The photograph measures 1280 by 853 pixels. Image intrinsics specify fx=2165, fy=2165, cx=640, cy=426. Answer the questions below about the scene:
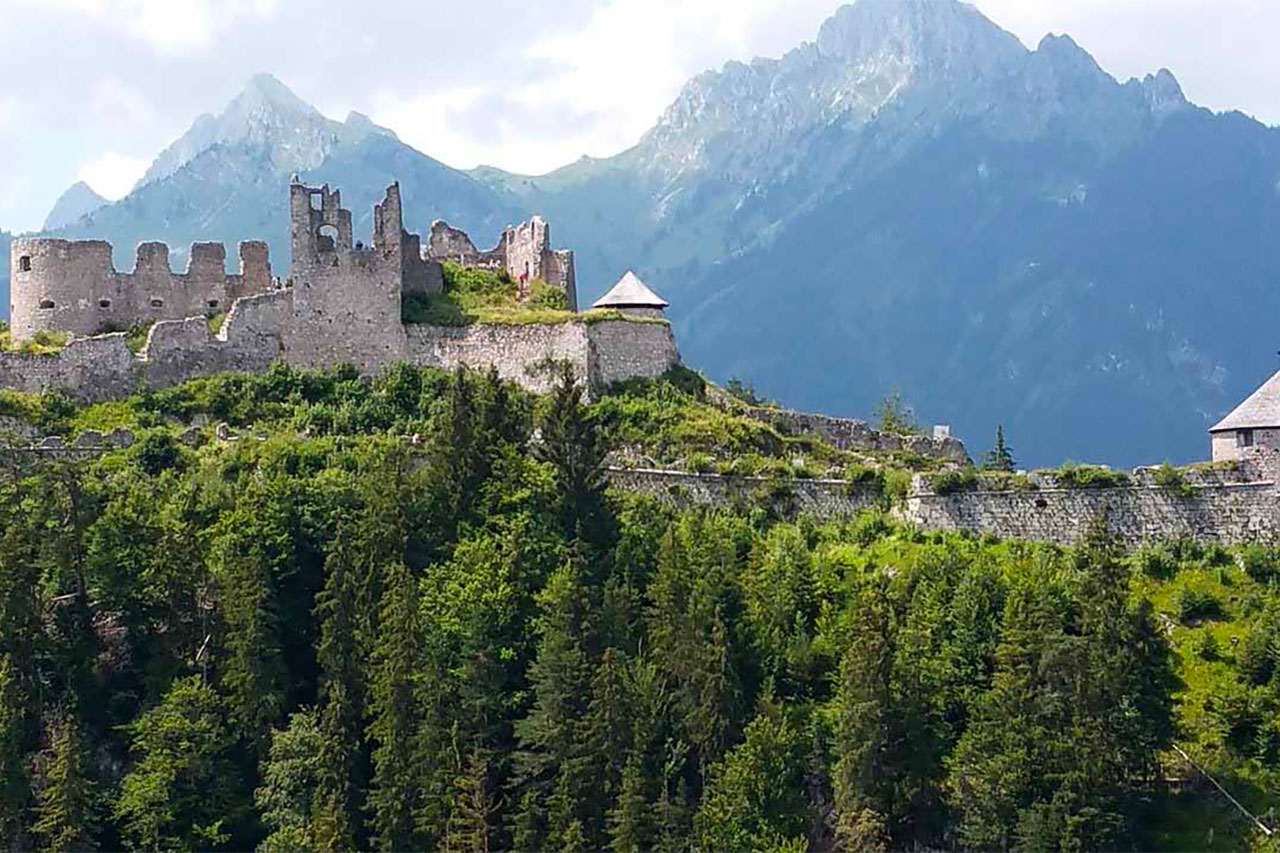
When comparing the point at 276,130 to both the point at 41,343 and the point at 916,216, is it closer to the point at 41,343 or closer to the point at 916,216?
the point at 916,216

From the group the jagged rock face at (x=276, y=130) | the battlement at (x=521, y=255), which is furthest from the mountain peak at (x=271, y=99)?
the battlement at (x=521, y=255)

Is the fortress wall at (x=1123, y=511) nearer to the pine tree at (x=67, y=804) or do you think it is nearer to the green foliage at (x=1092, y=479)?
the green foliage at (x=1092, y=479)

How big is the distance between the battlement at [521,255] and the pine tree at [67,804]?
25.2m

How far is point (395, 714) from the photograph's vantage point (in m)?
52.8

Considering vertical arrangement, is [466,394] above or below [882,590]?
above

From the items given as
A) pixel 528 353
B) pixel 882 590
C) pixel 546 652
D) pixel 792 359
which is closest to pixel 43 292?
pixel 528 353

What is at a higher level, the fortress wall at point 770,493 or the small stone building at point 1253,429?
the small stone building at point 1253,429

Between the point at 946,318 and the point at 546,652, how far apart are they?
95.7m

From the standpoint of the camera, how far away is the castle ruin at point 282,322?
218 feet

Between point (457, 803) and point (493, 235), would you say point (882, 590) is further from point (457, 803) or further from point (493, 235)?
point (493, 235)

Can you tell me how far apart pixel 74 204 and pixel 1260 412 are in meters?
134

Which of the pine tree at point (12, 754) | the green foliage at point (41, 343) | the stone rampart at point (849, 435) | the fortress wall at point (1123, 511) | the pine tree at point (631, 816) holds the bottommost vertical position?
the pine tree at point (631, 816)

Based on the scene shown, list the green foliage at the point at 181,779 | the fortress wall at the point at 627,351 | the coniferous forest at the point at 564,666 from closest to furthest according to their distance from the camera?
the coniferous forest at the point at 564,666, the green foliage at the point at 181,779, the fortress wall at the point at 627,351

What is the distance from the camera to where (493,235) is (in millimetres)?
146375
